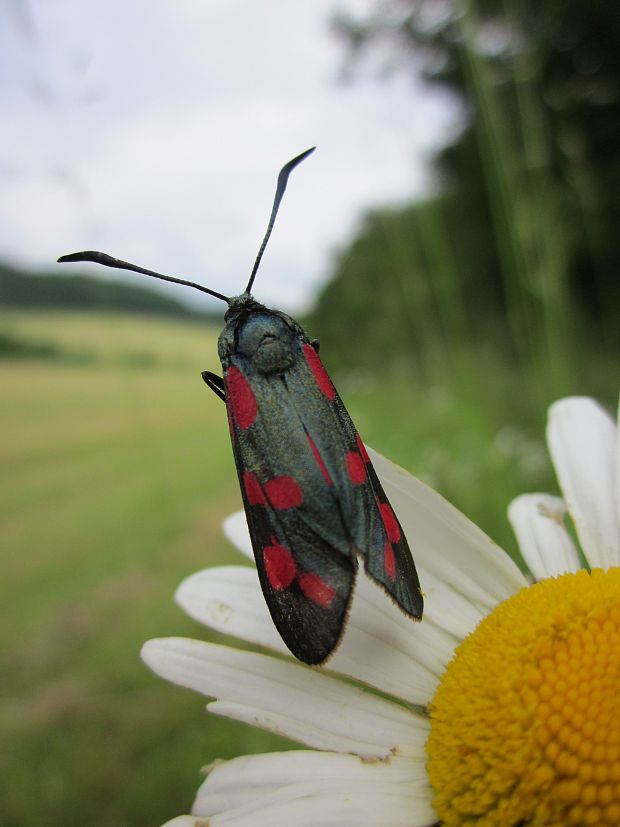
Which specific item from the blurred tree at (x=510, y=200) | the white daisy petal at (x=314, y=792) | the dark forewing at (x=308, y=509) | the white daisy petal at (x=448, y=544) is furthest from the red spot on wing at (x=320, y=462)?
the blurred tree at (x=510, y=200)

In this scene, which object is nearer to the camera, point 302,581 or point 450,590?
point 302,581

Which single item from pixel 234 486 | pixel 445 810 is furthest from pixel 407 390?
pixel 445 810

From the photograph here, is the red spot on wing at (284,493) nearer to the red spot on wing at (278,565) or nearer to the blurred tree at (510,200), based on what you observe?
the red spot on wing at (278,565)

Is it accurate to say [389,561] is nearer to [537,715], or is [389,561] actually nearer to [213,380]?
[537,715]

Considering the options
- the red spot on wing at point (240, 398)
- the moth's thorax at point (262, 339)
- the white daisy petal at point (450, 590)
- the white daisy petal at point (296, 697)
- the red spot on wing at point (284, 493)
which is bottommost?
the white daisy petal at point (296, 697)

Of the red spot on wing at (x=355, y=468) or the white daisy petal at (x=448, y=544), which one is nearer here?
the red spot on wing at (x=355, y=468)

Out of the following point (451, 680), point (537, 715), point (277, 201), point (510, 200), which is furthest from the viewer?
point (510, 200)

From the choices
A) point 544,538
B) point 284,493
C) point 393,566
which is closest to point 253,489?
point 284,493
